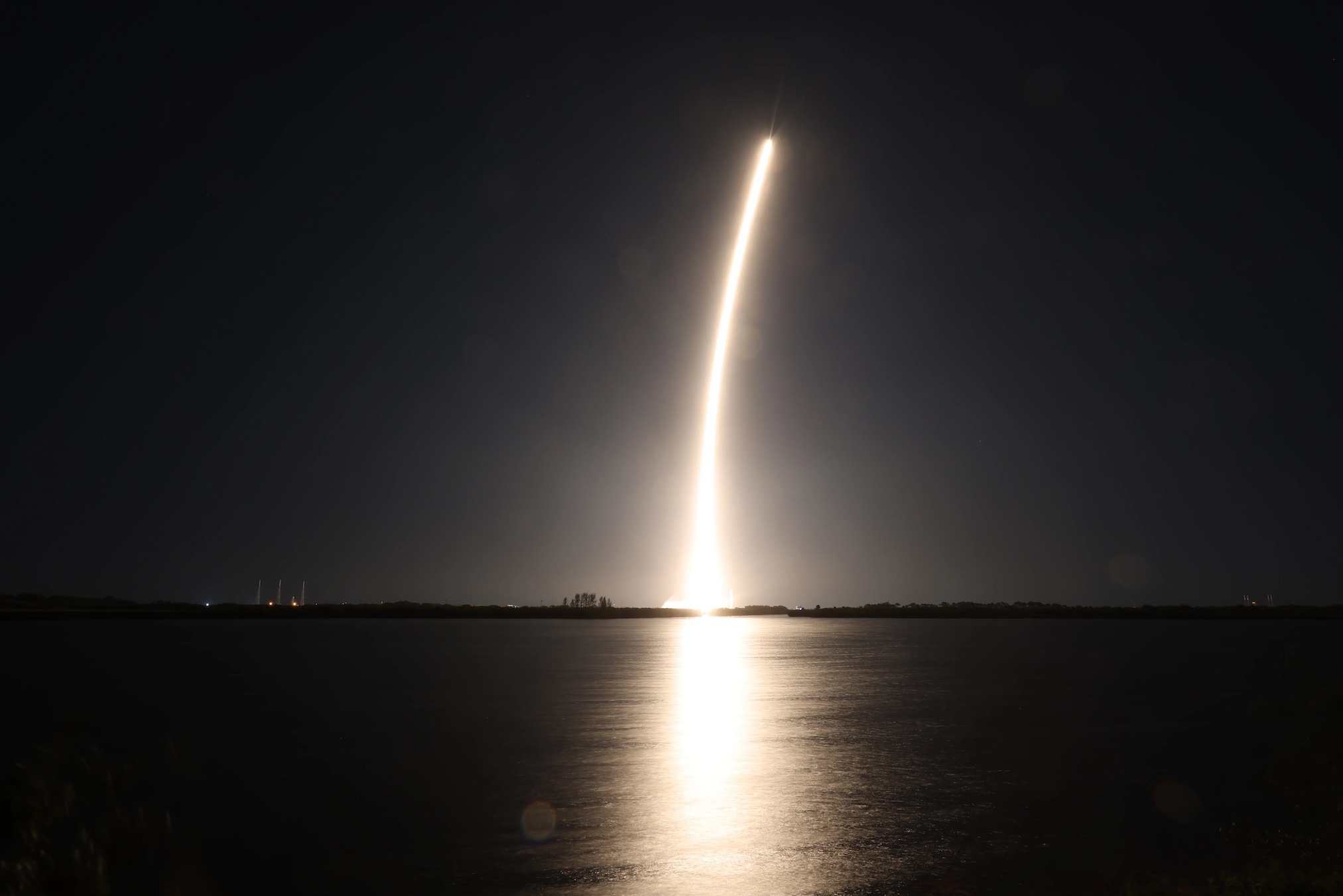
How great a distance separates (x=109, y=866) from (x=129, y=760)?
0.56 m

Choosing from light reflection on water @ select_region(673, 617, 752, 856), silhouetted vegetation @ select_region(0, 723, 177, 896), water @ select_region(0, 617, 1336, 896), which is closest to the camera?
silhouetted vegetation @ select_region(0, 723, 177, 896)

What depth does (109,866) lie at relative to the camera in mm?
4930

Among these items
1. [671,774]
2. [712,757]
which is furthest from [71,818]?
[712,757]

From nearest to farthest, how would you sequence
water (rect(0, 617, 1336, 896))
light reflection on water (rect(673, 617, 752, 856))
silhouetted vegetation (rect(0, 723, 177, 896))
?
silhouetted vegetation (rect(0, 723, 177, 896)), water (rect(0, 617, 1336, 896)), light reflection on water (rect(673, 617, 752, 856))

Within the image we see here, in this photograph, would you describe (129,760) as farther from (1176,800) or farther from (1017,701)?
(1017,701)

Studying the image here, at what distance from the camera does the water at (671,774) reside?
42.7 ft

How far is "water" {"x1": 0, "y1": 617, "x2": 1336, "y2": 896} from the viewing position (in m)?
13.0

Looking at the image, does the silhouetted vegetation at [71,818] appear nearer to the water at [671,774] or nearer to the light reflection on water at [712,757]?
the water at [671,774]

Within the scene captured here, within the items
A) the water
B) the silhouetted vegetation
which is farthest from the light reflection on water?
the silhouetted vegetation

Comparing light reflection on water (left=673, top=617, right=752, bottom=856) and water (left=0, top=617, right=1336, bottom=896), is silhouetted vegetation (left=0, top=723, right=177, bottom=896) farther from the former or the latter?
light reflection on water (left=673, top=617, right=752, bottom=856)

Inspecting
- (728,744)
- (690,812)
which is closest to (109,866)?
(690,812)

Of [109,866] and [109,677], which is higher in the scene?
[109,866]

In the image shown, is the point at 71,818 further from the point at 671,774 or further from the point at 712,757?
the point at 712,757

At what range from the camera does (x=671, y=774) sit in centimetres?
1998
